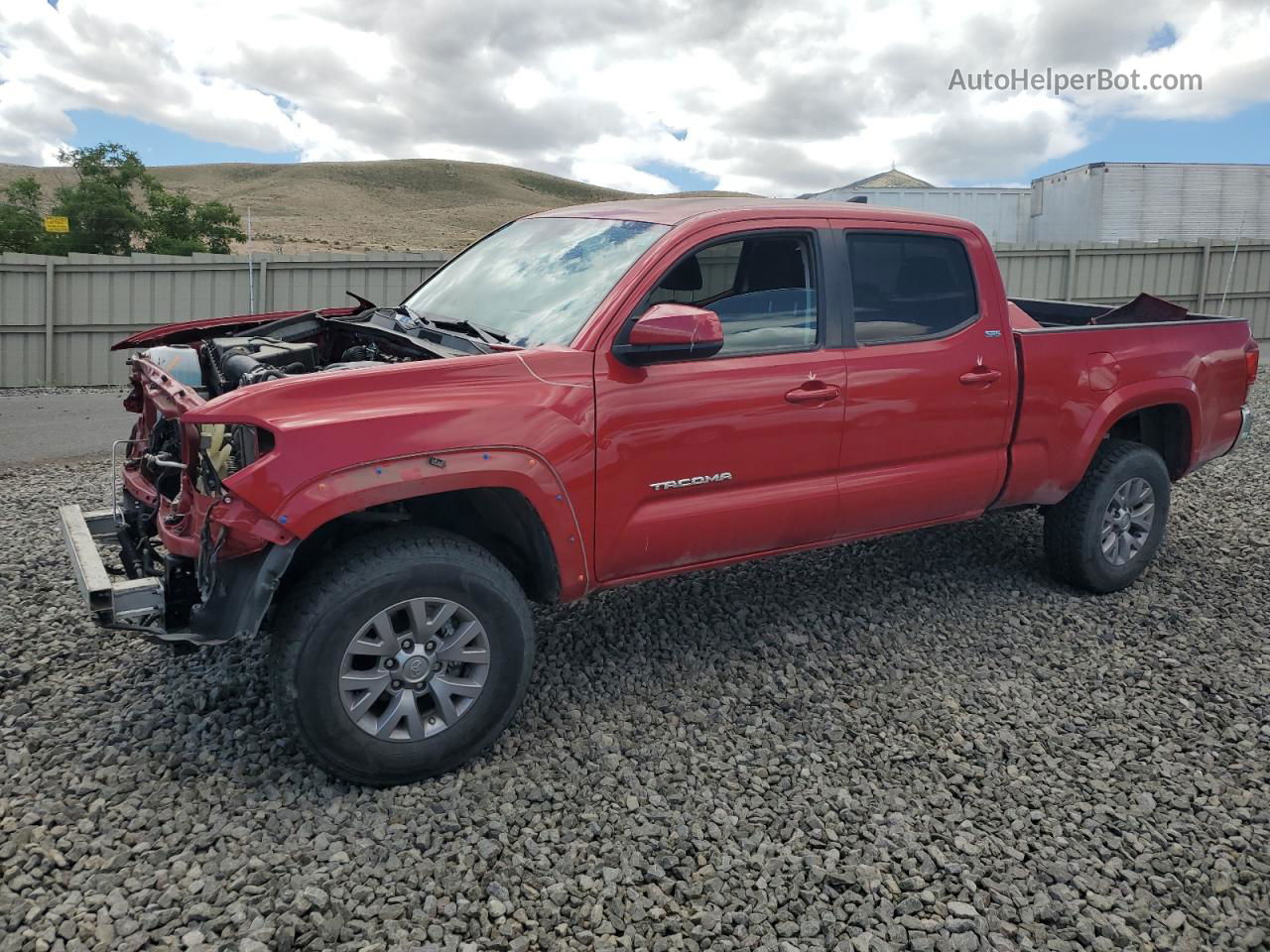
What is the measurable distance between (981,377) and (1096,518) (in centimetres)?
120

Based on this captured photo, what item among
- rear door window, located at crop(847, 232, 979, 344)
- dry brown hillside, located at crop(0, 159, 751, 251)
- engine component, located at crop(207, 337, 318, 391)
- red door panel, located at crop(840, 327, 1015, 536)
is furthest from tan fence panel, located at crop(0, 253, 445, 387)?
dry brown hillside, located at crop(0, 159, 751, 251)

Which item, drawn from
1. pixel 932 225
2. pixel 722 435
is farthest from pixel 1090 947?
pixel 932 225

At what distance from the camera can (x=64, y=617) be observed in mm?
4676

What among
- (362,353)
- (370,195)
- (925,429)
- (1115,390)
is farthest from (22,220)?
(370,195)

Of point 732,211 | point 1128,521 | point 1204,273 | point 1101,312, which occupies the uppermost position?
point 1204,273

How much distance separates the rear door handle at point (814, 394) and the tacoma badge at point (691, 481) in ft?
1.38

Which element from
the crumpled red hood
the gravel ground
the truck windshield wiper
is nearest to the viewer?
the gravel ground

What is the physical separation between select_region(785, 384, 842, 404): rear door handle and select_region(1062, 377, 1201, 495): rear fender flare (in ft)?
5.26

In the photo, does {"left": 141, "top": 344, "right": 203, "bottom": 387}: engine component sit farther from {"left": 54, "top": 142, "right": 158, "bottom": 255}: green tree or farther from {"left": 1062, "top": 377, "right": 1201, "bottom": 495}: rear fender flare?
{"left": 54, "top": 142, "right": 158, "bottom": 255}: green tree

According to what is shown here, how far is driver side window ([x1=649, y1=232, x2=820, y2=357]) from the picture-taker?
4.00 metres

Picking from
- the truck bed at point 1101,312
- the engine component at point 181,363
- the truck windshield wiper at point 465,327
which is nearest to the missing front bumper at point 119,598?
the engine component at point 181,363

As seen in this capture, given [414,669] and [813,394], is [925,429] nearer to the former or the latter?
[813,394]

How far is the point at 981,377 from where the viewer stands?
453cm

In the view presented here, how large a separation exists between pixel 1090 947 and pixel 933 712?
1352mm
